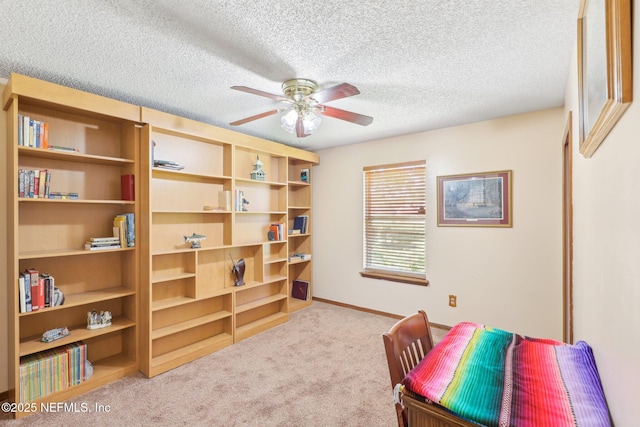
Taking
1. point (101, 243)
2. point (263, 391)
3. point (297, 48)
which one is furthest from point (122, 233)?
point (297, 48)

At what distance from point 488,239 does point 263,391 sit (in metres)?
2.70

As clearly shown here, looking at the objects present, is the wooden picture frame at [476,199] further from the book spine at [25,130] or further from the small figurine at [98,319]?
the book spine at [25,130]

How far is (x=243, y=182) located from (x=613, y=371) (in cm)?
355

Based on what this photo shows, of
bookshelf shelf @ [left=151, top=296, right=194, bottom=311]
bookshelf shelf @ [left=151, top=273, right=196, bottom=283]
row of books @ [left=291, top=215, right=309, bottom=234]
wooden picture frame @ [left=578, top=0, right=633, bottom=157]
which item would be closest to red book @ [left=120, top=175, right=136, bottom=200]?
bookshelf shelf @ [left=151, top=273, right=196, bottom=283]

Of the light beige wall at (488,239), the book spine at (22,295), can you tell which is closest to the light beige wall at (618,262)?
the light beige wall at (488,239)

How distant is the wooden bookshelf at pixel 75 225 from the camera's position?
83.7 inches

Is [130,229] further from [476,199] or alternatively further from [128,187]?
[476,199]

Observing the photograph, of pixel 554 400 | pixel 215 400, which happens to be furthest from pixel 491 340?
pixel 215 400

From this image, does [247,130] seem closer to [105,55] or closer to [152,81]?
[152,81]

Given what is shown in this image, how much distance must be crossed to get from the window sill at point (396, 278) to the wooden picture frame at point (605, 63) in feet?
8.81

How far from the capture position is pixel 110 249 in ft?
8.27

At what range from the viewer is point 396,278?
3947 millimetres

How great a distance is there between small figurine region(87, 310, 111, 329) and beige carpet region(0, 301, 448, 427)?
48 cm

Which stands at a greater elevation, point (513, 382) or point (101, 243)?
point (101, 243)
